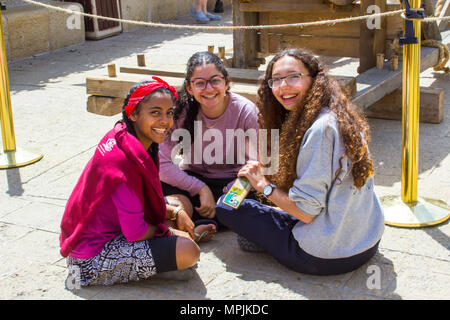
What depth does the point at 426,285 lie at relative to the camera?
2920 mm

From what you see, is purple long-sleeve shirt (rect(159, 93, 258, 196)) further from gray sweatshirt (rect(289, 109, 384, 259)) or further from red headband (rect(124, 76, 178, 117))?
gray sweatshirt (rect(289, 109, 384, 259))

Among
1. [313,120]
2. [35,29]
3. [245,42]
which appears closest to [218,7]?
[35,29]

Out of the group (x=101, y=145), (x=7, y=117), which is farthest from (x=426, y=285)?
(x=7, y=117)

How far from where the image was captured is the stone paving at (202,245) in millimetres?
2939

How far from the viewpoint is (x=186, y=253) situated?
293cm

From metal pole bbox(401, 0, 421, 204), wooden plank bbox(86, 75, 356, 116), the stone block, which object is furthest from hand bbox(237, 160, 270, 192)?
the stone block

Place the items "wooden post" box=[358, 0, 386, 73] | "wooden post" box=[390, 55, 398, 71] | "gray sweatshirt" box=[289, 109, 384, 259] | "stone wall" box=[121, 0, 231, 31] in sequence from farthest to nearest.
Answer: "stone wall" box=[121, 0, 231, 31], "wooden post" box=[358, 0, 386, 73], "wooden post" box=[390, 55, 398, 71], "gray sweatshirt" box=[289, 109, 384, 259]

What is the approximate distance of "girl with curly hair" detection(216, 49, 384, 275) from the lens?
276cm

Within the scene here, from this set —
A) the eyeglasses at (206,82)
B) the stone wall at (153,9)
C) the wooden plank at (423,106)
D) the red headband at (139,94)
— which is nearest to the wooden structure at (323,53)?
the wooden plank at (423,106)

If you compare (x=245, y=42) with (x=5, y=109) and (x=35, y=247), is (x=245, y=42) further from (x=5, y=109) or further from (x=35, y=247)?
(x=35, y=247)

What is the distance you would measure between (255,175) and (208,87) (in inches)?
28.4

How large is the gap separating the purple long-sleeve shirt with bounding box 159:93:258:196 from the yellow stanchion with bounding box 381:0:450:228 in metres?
0.85

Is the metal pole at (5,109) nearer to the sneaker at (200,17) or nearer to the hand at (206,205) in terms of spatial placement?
the hand at (206,205)

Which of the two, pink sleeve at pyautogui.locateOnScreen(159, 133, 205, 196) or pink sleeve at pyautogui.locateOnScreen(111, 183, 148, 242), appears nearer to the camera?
pink sleeve at pyautogui.locateOnScreen(111, 183, 148, 242)
